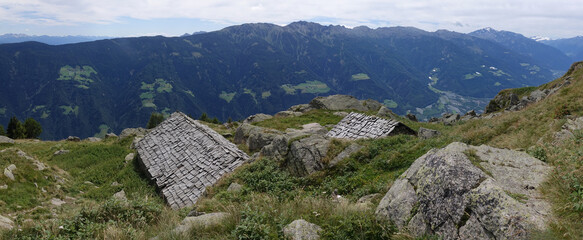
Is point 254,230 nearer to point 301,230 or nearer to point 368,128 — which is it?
point 301,230

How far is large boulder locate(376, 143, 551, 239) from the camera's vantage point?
5699mm

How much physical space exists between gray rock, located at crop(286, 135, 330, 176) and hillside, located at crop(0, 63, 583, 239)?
37cm

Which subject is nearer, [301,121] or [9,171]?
[9,171]

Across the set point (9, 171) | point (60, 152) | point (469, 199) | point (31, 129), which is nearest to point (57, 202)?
point (9, 171)

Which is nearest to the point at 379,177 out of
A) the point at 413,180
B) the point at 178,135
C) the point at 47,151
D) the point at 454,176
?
the point at 413,180

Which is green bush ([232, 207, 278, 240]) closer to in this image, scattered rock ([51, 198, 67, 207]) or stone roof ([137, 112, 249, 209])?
stone roof ([137, 112, 249, 209])

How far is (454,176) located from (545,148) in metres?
4.56

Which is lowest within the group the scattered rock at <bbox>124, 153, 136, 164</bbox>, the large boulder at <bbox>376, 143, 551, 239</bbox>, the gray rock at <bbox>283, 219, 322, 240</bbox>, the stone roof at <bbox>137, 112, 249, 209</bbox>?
the scattered rock at <bbox>124, 153, 136, 164</bbox>

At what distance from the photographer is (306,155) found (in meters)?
15.6

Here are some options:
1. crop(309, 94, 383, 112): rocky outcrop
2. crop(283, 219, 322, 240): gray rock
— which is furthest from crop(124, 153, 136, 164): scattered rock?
crop(309, 94, 383, 112): rocky outcrop

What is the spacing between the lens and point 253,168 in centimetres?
1648

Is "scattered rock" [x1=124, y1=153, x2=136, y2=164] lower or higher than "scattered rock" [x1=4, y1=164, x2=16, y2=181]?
lower

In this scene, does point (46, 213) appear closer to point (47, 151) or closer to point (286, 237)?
point (286, 237)

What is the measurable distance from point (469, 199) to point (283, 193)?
818 cm
